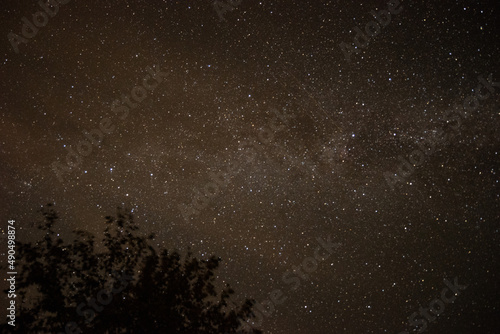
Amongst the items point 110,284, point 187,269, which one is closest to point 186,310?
point 187,269

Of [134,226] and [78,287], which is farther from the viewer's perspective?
[134,226]

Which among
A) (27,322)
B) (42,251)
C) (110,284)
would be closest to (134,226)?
(110,284)

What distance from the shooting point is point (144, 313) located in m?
7.31

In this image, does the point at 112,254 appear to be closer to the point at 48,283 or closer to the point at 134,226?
the point at 134,226

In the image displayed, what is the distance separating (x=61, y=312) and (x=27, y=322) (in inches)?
21.7

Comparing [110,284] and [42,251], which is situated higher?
[42,251]

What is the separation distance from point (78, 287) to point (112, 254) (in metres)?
0.84

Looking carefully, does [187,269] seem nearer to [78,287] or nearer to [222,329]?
[222,329]

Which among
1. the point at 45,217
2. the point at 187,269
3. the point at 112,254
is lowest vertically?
the point at 187,269

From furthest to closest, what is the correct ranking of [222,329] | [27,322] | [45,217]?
[222,329] → [45,217] → [27,322]

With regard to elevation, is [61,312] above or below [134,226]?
below

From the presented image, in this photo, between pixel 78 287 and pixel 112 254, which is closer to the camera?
pixel 78 287

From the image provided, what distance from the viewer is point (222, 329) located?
7.79 meters

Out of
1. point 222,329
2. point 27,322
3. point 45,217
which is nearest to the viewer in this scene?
point 27,322
